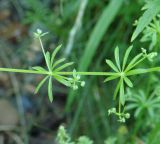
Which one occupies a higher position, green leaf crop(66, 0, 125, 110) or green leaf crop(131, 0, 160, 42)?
green leaf crop(66, 0, 125, 110)

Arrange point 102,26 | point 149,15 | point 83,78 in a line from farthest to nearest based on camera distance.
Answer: point 83,78, point 102,26, point 149,15

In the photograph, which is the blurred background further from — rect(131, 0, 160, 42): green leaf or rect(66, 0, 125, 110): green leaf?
rect(131, 0, 160, 42): green leaf

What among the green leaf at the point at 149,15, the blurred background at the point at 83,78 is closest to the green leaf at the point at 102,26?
the blurred background at the point at 83,78

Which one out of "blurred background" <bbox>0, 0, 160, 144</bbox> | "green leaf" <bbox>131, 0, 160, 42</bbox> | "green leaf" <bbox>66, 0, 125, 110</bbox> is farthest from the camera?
"blurred background" <bbox>0, 0, 160, 144</bbox>

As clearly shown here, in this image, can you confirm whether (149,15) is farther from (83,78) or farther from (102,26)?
(83,78)

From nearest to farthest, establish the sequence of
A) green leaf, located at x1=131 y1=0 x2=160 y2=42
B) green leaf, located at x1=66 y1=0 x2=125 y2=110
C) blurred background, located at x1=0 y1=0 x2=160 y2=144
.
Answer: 1. green leaf, located at x1=131 y1=0 x2=160 y2=42
2. green leaf, located at x1=66 y1=0 x2=125 y2=110
3. blurred background, located at x1=0 y1=0 x2=160 y2=144

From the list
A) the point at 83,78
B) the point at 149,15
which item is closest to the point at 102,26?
the point at 83,78

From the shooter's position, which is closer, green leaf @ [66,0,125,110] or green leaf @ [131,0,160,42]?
green leaf @ [131,0,160,42]

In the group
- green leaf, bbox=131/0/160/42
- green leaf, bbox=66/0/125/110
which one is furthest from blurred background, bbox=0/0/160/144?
green leaf, bbox=131/0/160/42

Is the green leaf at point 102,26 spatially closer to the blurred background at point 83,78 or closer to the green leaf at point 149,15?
the blurred background at point 83,78
